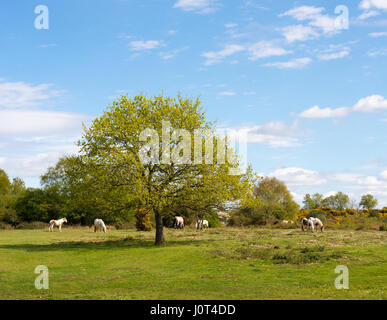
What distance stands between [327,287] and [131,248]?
20219mm

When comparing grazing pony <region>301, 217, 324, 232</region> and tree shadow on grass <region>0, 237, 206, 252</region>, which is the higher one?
grazing pony <region>301, 217, 324, 232</region>

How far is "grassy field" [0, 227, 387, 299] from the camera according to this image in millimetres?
18797

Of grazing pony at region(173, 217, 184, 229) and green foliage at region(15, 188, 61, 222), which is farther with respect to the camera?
green foliage at region(15, 188, 61, 222)

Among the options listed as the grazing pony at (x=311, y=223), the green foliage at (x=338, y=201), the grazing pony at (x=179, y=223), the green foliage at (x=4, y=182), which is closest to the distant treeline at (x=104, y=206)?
the green foliage at (x=4, y=182)

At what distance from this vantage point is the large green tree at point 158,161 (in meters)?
36.1

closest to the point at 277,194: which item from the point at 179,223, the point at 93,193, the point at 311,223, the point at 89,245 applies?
the point at 179,223

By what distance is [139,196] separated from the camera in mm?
34719

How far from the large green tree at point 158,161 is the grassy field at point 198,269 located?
171 inches

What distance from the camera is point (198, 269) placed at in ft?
85.6

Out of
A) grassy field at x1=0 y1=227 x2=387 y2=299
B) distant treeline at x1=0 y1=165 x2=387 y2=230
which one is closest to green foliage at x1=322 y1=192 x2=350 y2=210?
distant treeline at x1=0 y1=165 x2=387 y2=230

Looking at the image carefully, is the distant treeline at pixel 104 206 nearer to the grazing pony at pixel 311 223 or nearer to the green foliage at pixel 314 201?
the grazing pony at pixel 311 223

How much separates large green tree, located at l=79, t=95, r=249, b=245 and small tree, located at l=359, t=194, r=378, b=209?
125 metres

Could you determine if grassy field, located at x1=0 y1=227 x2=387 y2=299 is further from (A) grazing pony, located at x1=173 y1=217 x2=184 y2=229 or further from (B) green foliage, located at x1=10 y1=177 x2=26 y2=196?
(B) green foliage, located at x1=10 y1=177 x2=26 y2=196
